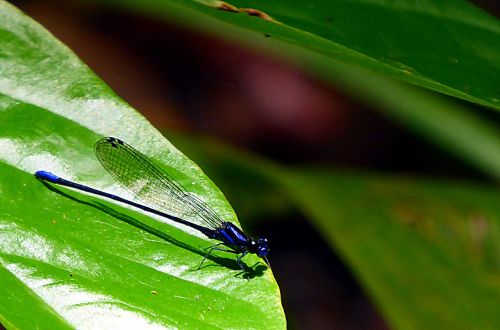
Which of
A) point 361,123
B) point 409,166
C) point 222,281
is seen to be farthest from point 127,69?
point 222,281

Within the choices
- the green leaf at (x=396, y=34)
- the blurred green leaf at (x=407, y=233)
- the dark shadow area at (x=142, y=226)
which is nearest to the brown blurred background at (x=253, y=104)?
the blurred green leaf at (x=407, y=233)

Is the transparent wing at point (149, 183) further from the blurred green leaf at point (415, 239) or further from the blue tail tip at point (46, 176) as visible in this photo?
the blurred green leaf at point (415, 239)

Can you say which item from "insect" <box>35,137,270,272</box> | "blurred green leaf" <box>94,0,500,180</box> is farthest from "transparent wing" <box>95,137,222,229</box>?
"blurred green leaf" <box>94,0,500,180</box>

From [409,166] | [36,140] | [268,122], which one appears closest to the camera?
[36,140]

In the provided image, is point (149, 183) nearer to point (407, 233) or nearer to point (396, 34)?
point (396, 34)

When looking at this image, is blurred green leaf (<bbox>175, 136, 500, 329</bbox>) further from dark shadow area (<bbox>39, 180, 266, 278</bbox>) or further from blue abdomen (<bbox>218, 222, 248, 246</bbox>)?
dark shadow area (<bbox>39, 180, 266, 278</bbox>)

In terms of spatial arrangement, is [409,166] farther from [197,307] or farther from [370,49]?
[197,307]
